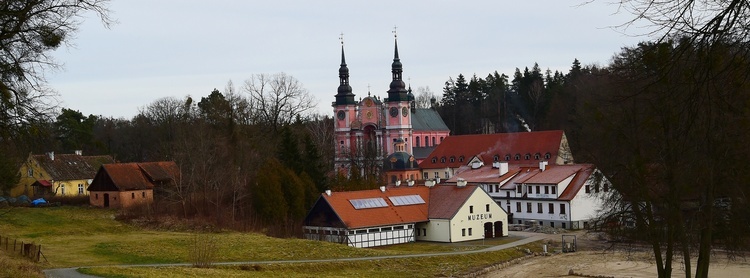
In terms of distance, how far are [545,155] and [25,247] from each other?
55.5m

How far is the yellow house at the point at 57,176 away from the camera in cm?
6500

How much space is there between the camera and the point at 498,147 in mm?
84312

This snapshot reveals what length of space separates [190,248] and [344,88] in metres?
62.5

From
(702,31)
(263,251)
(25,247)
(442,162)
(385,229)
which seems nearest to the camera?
(702,31)

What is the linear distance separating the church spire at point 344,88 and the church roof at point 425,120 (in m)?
9.59

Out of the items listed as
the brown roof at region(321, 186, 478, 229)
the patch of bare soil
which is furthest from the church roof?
the patch of bare soil

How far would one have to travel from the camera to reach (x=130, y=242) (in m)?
41.6

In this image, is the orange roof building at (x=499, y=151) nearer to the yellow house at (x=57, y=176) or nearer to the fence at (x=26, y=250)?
the yellow house at (x=57, y=176)

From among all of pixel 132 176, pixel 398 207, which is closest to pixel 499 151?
pixel 398 207

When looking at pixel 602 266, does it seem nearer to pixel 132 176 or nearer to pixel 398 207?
pixel 398 207

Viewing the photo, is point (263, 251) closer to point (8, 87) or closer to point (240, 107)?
point (8, 87)

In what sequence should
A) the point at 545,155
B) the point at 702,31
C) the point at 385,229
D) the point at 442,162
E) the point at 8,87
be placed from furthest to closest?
the point at 442,162 < the point at 545,155 < the point at 385,229 < the point at 8,87 < the point at 702,31

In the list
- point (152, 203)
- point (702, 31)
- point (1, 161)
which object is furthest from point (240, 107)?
point (702, 31)

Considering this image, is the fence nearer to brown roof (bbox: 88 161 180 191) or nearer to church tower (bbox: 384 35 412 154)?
brown roof (bbox: 88 161 180 191)
